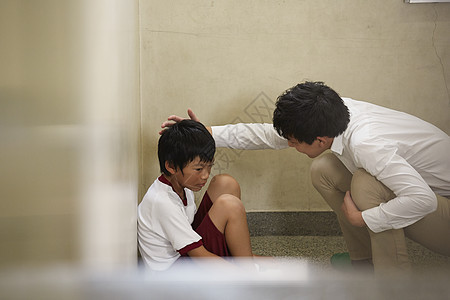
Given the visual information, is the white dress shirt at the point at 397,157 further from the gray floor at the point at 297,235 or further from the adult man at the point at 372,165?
the gray floor at the point at 297,235

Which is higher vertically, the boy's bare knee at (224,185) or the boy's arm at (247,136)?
the boy's arm at (247,136)

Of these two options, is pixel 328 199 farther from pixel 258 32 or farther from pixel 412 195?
pixel 258 32

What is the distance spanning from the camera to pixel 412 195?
0.69 meters

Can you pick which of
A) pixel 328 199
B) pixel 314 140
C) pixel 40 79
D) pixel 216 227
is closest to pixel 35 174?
pixel 40 79

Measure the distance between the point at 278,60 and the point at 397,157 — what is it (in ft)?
1.26

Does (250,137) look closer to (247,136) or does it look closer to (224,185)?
(247,136)

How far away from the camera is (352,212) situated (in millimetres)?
778

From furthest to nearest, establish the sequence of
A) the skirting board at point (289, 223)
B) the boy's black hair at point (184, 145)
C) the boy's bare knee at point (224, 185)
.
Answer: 1. the skirting board at point (289, 223)
2. the boy's bare knee at point (224, 185)
3. the boy's black hair at point (184, 145)

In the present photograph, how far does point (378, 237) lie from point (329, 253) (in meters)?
0.20

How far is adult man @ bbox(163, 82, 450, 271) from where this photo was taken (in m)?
0.68

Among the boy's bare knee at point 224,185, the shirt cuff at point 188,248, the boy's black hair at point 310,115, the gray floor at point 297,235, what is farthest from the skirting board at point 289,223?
the shirt cuff at point 188,248

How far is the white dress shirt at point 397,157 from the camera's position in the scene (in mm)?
686

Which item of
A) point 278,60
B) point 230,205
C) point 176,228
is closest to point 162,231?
point 176,228

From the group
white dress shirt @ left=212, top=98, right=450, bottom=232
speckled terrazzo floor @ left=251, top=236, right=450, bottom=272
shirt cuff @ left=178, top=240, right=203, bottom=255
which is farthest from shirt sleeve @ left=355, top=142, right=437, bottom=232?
shirt cuff @ left=178, top=240, right=203, bottom=255
